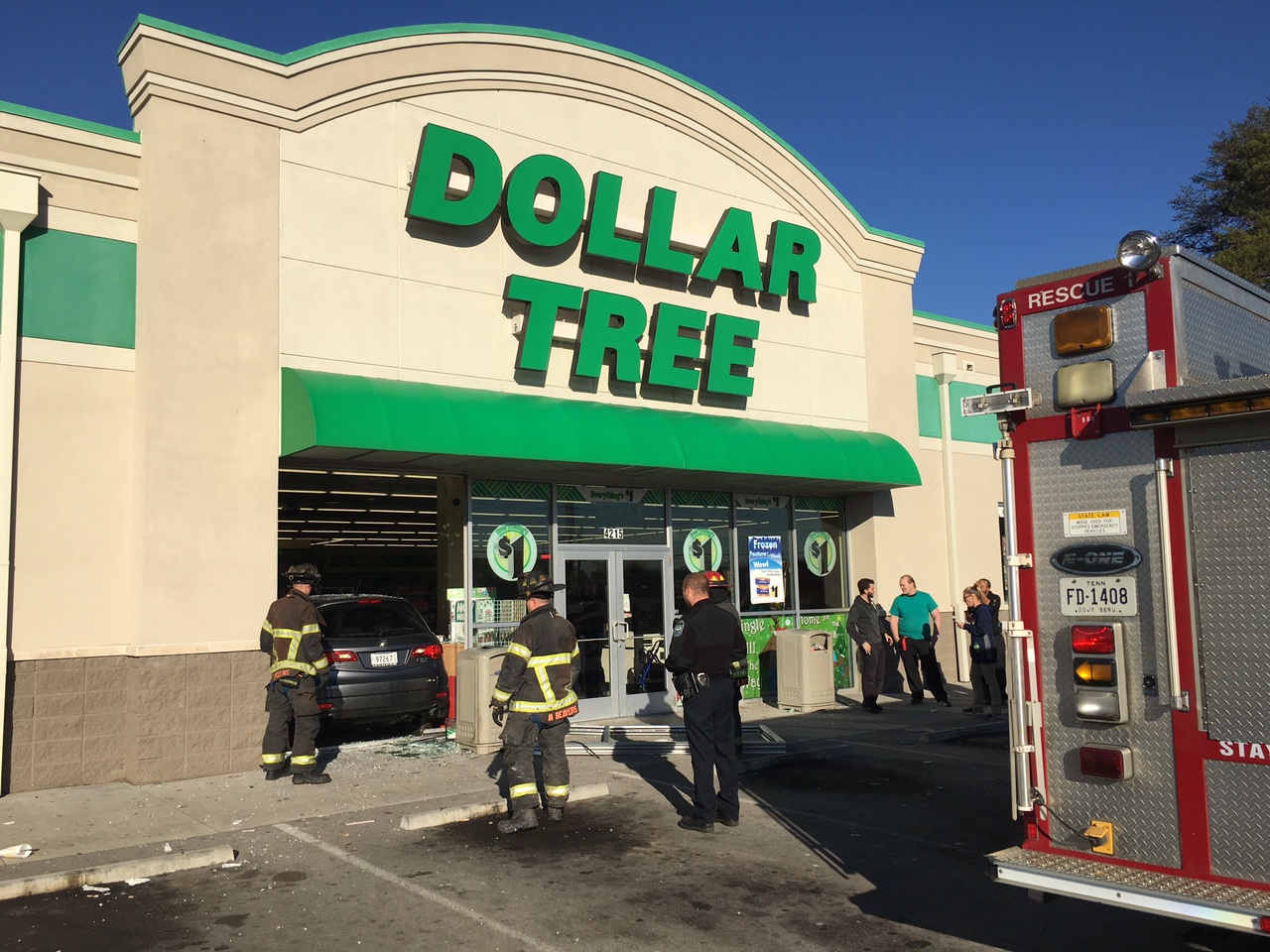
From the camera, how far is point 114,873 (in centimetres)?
696

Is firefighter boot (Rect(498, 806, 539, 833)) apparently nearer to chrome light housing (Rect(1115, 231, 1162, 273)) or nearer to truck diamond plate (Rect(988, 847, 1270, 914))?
truck diamond plate (Rect(988, 847, 1270, 914))

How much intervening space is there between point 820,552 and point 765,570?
52.0 inches

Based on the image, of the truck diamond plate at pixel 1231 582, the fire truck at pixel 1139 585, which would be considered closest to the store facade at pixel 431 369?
the fire truck at pixel 1139 585

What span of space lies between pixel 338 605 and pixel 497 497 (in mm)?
2425

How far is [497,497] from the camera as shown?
543 inches

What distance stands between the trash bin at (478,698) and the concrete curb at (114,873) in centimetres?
415

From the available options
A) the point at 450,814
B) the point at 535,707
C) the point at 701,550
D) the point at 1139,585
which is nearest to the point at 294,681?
the point at 450,814

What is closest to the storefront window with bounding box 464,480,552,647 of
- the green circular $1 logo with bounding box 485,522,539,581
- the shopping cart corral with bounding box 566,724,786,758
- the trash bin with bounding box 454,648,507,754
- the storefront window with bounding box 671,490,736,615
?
the green circular $1 logo with bounding box 485,522,539,581

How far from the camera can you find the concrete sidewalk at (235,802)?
7469 mm

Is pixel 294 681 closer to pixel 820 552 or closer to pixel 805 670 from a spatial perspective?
pixel 805 670

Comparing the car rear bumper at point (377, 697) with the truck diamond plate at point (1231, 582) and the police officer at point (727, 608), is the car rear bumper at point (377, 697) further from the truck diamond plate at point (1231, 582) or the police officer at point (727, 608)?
the truck diamond plate at point (1231, 582)

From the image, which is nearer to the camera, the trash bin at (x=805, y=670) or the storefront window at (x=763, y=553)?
the trash bin at (x=805, y=670)

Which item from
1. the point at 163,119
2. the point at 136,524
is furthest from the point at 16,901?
the point at 163,119

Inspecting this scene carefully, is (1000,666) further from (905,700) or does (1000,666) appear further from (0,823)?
(0,823)
